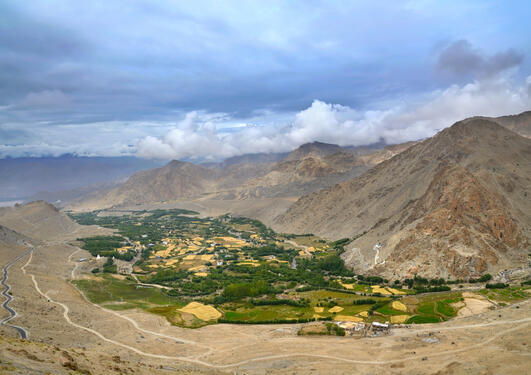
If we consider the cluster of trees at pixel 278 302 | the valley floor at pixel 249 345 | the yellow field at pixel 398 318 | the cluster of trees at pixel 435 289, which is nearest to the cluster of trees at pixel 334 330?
the valley floor at pixel 249 345

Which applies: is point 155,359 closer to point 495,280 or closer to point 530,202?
point 495,280

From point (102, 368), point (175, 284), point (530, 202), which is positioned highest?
point (530, 202)

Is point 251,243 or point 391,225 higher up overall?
point 391,225

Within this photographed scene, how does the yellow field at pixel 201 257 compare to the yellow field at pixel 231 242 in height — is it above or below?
below

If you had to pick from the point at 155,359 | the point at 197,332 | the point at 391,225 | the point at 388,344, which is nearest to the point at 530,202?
the point at 391,225

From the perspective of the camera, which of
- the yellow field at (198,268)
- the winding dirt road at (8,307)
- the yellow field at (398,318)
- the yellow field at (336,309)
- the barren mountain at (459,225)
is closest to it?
the winding dirt road at (8,307)

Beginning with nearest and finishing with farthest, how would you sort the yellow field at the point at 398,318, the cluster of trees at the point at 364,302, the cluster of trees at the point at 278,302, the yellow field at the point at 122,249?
1. the yellow field at the point at 398,318
2. the cluster of trees at the point at 364,302
3. the cluster of trees at the point at 278,302
4. the yellow field at the point at 122,249

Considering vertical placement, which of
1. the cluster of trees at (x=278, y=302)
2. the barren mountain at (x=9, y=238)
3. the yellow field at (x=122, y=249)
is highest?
the barren mountain at (x=9, y=238)

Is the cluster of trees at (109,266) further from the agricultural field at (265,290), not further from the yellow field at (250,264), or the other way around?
the yellow field at (250,264)
